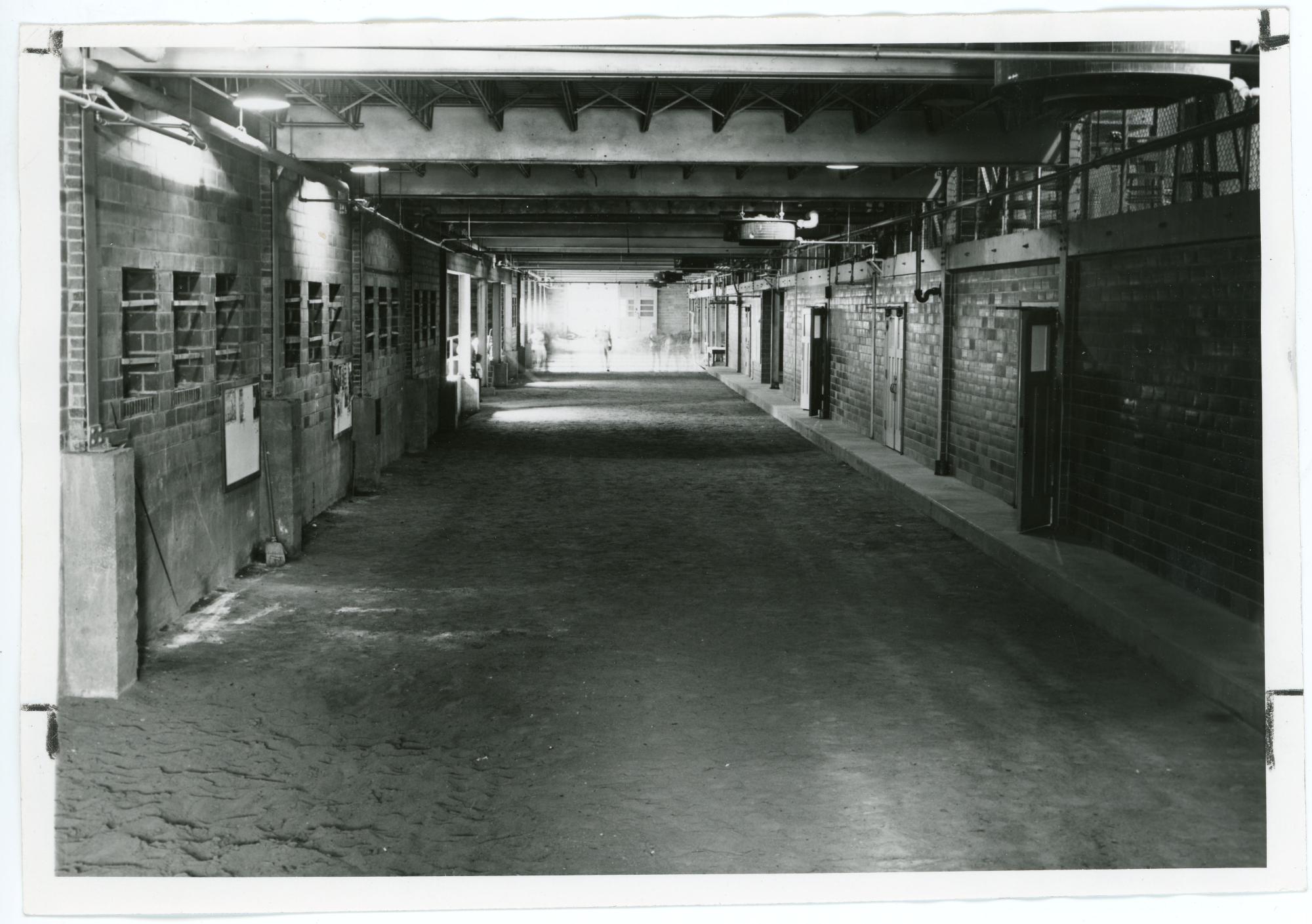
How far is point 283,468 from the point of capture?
1152 centimetres

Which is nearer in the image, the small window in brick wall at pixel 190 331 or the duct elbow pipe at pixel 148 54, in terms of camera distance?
the duct elbow pipe at pixel 148 54

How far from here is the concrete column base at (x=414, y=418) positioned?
1961cm

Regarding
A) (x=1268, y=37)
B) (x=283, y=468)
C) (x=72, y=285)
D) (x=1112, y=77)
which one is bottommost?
(x=283, y=468)

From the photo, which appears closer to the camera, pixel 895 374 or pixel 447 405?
pixel 895 374

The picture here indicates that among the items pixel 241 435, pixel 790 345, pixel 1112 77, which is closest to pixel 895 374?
pixel 241 435

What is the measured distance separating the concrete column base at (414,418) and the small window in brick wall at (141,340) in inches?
418

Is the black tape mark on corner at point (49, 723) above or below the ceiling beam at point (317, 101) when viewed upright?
below

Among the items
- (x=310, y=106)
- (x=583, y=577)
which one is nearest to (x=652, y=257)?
(x=310, y=106)

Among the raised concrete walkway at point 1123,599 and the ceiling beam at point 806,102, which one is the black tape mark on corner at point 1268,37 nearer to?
the raised concrete walkway at point 1123,599

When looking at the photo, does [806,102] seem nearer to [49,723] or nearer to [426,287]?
[49,723]

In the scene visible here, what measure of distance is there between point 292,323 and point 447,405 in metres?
10.2

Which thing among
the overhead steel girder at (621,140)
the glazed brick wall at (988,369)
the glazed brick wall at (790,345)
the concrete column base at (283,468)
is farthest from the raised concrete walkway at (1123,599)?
the glazed brick wall at (790,345)

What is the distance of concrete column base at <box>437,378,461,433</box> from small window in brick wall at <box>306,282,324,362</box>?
8684mm

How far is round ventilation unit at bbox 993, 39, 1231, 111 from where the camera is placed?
713 cm
